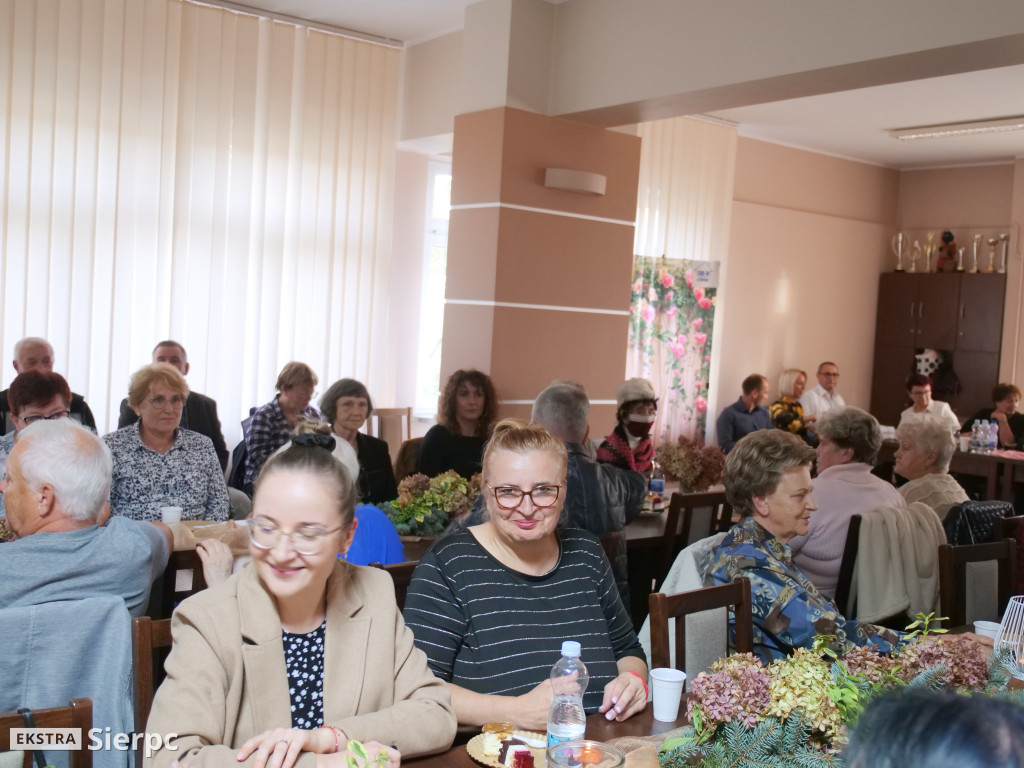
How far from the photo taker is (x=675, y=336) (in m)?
9.09

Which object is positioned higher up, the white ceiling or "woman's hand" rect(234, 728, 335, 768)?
the white ceiling

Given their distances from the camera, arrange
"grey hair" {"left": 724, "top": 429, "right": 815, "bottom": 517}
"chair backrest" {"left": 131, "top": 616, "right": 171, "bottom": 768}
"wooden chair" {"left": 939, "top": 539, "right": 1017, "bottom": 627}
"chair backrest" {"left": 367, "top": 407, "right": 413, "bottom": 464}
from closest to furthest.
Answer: "chair backrest" {"left": 131, "top": 616, "right": 171, "bottom": 768}
"grey hair" {"left": 724, "top": 429, "right": 815, "bottom": 517}
"wooden chair" {"left": 939, "top": 539, "right": 1017, "bottom": 627}
"chair backrest" {"left": 367, "top": 407, "right": 413, "bottom": 464}

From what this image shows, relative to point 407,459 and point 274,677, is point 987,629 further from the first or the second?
point 407,459

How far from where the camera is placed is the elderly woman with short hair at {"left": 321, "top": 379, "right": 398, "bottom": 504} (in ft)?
17.1

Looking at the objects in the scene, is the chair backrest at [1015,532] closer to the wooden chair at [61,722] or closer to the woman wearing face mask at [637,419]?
the woman wearing face mask at [637,419]

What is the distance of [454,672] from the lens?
2.27 meters

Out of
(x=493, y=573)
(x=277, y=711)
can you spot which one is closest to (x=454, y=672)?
(x=493, y=573)

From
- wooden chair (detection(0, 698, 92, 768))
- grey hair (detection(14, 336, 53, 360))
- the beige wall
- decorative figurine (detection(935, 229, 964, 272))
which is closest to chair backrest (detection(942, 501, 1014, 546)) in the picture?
wooden chair (detection(0, 698, 92, 768))

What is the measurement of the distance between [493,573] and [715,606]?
652 mm

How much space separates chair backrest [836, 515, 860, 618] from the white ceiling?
13.9 ft

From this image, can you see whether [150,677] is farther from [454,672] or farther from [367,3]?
[367,3]

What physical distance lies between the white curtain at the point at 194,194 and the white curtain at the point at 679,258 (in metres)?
2.56

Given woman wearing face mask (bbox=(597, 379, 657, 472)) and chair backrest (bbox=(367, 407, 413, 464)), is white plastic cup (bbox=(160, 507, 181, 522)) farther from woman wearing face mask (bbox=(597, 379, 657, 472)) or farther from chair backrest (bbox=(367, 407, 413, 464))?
chair backrest (bbox=(367, 407, 413, 464))

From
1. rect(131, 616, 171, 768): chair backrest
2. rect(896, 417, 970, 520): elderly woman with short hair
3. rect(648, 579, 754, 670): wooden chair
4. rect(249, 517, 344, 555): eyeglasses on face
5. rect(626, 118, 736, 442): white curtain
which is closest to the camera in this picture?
Result: rect(249, 517, 344, 555): eyeglasses on face
